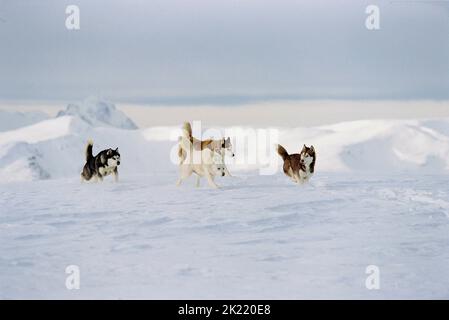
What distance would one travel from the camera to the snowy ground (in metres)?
3.59

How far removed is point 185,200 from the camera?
4660mm

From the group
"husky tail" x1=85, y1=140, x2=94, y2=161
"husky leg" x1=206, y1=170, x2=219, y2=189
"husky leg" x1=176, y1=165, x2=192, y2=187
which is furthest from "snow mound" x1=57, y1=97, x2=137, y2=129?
"husky leg" x1=206, y1=170, x2=219, y2=189

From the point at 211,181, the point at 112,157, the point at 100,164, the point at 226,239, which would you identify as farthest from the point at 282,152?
the point at 100,164

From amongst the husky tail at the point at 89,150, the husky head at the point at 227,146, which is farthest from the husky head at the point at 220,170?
the husky tail at the point at 89,150

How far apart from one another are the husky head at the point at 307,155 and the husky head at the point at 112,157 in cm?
155

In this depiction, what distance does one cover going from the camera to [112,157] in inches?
200

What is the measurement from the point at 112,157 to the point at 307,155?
1.63 m

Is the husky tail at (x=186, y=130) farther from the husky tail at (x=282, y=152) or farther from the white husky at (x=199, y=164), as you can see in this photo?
the husky tail at (x=282, y=152)

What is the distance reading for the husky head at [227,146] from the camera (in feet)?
15.5

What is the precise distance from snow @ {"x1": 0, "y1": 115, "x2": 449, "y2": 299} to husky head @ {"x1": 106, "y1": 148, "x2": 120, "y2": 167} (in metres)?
0.10

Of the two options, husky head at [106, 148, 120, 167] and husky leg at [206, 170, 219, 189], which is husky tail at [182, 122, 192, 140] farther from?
husky head at [106, 148, 120, 167]

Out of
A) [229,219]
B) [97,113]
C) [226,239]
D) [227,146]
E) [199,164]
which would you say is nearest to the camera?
[226,239]

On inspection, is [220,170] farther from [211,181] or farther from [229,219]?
[229,219]
